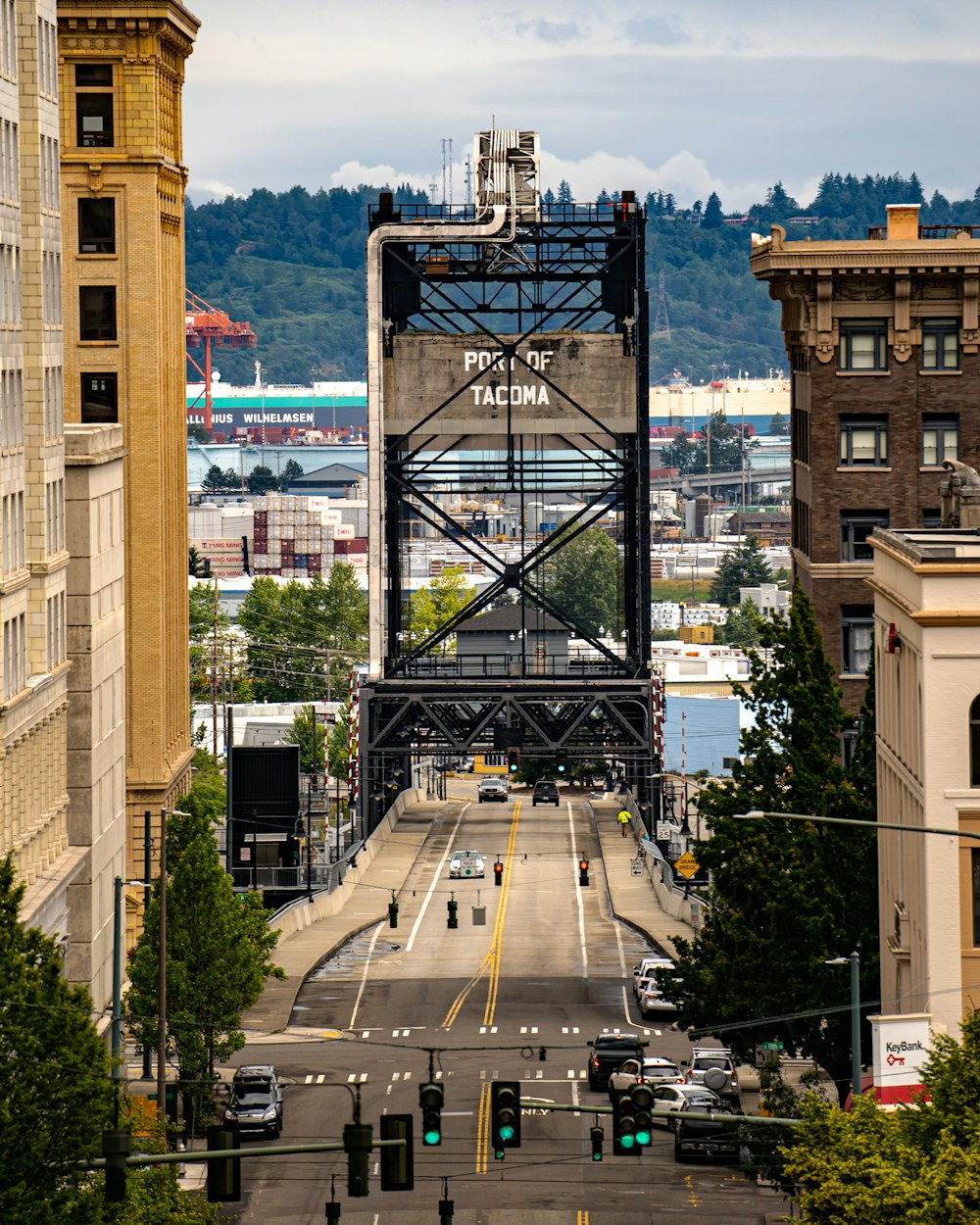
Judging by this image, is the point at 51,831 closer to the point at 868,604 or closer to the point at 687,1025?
the point at 687,1025

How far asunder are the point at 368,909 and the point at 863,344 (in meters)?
36.7

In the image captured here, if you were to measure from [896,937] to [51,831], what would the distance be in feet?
78.1

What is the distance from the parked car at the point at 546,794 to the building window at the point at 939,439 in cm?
7787

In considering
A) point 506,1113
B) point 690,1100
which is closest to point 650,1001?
point 690,1100

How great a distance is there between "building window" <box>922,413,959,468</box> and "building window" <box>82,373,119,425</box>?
99.3ft

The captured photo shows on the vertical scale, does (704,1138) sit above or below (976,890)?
below

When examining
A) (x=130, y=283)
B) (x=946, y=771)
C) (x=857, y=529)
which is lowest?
Answer: (x=946, y=771)

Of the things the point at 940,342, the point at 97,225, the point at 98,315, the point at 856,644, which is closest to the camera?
the point at 856,644

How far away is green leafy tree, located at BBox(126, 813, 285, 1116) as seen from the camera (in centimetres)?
6944

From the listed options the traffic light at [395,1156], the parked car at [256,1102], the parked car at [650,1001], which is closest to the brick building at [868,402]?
Answer: the parked car at [650,1001]

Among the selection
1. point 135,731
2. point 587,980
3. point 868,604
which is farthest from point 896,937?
point 135,731

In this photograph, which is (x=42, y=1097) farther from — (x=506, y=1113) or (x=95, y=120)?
(x=95, y=120)

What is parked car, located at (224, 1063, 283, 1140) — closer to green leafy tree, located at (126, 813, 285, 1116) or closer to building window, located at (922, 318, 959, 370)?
green leafy tree, located at (126, 813, 285, 1116)

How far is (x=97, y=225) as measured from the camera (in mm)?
101188
